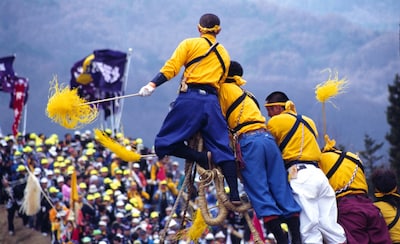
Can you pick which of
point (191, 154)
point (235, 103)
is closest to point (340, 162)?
point (235, 103)

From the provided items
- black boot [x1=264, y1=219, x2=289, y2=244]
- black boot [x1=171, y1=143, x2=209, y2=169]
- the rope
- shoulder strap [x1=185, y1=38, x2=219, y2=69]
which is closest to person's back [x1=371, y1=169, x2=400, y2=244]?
black boot [x1=264, y1=219, x2=289, y2=244]

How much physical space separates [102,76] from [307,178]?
1897 centimetres

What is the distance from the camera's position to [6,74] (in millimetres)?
28328

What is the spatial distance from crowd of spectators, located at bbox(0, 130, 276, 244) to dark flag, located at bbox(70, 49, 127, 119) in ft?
9.72

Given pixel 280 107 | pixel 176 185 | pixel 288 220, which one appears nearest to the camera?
pixel 288 220

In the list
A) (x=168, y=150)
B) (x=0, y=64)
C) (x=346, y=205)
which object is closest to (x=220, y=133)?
(x=168, y=150)

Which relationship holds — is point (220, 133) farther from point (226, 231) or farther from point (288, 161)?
point (226, 231)

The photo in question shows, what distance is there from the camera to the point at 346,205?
10492 mm

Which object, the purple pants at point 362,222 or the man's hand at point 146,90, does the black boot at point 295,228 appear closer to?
the purple pants at point 362,222

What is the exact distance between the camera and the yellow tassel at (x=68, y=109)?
32.3 ft

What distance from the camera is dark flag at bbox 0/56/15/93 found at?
28.1 m

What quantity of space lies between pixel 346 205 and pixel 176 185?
14077 millimetres

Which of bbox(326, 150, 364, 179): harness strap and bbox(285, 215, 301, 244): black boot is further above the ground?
bbox(326, 150, 364, 179): harness strap

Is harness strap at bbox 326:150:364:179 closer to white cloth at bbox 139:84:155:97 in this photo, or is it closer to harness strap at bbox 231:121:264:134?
harness strap at bbox 231:121:264:134
